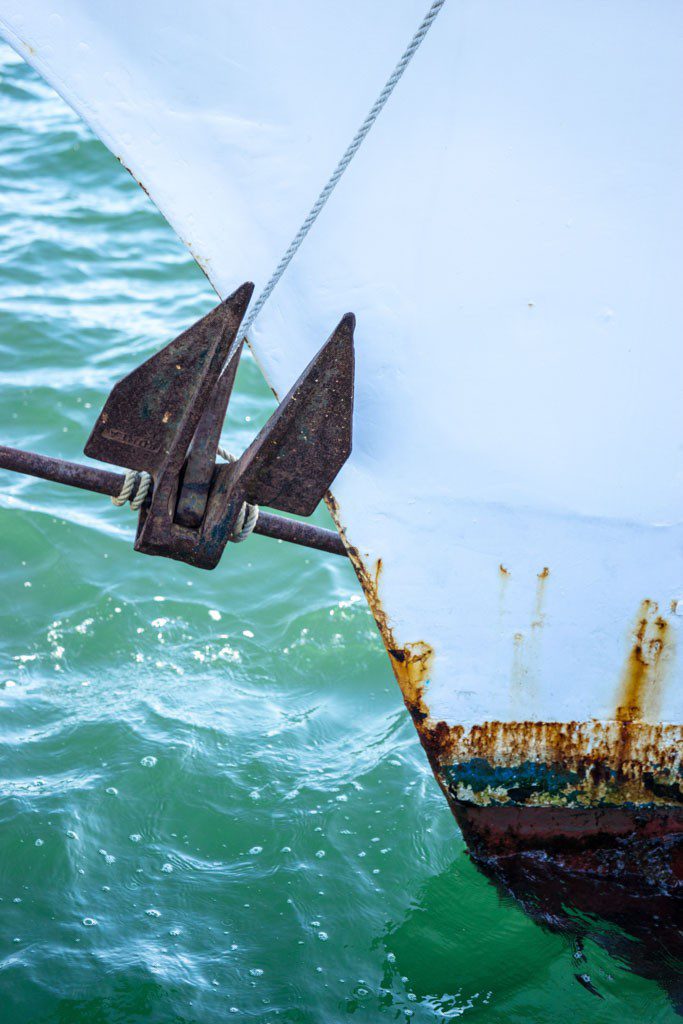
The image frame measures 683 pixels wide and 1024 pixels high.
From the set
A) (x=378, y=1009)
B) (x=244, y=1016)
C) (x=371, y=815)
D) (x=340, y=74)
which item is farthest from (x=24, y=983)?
(x=340, y=74)

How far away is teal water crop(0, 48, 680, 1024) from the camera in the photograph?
2.51m

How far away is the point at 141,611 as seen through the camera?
A: 3.90 meters

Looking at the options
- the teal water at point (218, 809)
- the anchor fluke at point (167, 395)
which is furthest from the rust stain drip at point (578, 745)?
the anchor fluke at point (167, 395)

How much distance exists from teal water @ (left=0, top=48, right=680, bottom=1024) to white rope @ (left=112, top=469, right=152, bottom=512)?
1.44m

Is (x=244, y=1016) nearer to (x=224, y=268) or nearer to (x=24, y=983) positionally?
(x=24, y=983)

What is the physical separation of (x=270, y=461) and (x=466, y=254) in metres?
0.53

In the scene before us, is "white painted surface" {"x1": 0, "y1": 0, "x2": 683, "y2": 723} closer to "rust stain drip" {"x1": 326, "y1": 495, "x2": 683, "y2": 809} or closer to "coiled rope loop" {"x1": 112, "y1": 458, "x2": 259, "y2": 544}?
"rust stain drip" {"x1": 326, "y1": 495, "x2": 683, "y2": 809}

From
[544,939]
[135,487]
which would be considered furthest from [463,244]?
[544,939]

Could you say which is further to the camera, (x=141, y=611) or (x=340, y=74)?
(x=141, y=611)

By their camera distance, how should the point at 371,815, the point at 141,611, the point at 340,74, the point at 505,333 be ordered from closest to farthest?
the point at 340,74, the point at 505,333, the point at 371,815, the point at 141,611

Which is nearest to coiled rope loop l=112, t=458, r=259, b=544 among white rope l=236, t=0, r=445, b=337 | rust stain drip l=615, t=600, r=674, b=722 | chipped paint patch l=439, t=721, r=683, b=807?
white rope l=236, t=0, r=445, b=337

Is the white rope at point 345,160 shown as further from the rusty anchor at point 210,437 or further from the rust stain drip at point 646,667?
the rust stain drip at point 646,667

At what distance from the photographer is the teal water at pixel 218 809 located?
2508 mm

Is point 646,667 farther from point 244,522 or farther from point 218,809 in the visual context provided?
point 218,809
